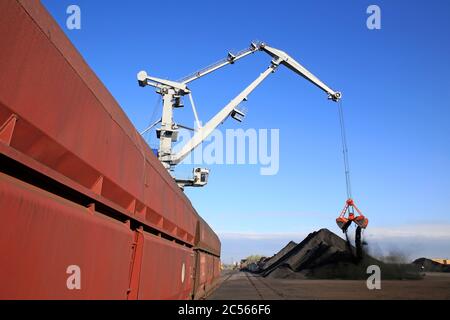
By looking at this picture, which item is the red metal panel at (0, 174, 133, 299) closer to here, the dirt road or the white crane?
the dirt road

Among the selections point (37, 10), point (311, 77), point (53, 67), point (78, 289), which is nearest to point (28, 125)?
point (53, 67)

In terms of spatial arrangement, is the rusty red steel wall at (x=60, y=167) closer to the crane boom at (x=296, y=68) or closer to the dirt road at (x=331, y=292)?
the dirt road at (x=331, y=292)

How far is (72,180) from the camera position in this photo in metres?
2.56

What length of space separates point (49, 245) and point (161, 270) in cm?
289

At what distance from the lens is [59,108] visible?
2365 mm

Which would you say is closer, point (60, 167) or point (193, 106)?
point (60, 167)

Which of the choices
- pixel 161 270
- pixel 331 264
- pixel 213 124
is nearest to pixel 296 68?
pixel 213 124

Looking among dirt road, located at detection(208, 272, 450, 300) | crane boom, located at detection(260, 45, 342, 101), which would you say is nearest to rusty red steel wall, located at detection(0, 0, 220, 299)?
dirt road, located at detection(208, 272, 450, 300)

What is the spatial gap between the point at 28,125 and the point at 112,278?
166 cm

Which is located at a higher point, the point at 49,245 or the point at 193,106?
the point at 193,106

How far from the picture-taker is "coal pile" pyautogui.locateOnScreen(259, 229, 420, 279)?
29969 mm

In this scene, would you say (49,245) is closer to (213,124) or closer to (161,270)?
(161,270)

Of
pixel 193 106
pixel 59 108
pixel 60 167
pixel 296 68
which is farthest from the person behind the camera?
pixel 296 68
